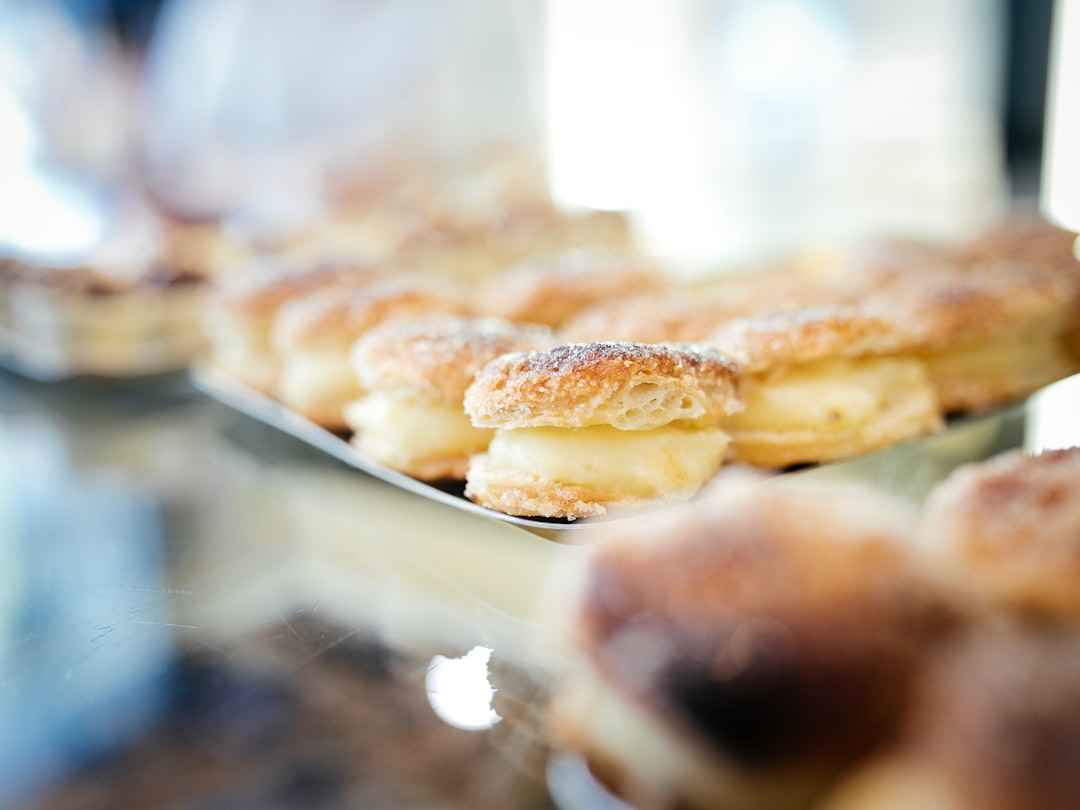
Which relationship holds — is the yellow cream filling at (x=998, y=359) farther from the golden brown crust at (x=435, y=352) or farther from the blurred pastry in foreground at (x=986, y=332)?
the golden brown crust at (x=435, y=352)

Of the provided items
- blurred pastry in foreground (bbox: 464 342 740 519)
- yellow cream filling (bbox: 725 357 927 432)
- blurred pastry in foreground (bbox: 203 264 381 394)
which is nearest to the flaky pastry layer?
yellow cream filling (bbox: 725 357 927 432)

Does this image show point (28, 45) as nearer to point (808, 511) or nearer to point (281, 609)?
point (281, 609)

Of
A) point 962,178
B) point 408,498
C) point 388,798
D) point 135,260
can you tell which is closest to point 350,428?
point 408,498

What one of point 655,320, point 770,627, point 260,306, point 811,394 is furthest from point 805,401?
point 260,306

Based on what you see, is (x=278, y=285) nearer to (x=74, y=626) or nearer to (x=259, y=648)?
(x=74, y=626)

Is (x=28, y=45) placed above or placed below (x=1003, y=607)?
above

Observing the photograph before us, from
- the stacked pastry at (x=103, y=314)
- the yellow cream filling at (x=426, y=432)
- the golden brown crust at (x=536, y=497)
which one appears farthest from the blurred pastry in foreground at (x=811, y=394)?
the stacked pastry at (x=103, y=314)
